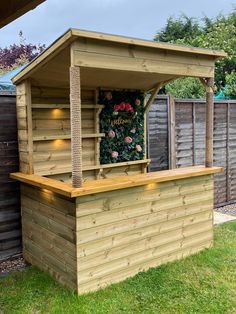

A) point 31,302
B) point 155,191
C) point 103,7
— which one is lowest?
point 31,302

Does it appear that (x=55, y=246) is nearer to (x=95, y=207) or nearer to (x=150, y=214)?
(x=95, y=207)

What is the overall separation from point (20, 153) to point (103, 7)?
19.0 m

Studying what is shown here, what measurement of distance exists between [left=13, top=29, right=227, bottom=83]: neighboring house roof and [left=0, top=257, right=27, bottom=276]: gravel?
6.35 feet

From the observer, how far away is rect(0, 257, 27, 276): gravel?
3506mm

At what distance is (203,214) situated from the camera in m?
3.86

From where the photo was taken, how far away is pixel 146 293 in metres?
2.95

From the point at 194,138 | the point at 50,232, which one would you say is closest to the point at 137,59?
the point at 50,232

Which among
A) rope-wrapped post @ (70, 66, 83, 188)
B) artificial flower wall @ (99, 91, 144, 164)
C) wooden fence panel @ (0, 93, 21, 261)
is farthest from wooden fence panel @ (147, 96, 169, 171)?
rope-wrapped post @ (70, 66, 83, 188)

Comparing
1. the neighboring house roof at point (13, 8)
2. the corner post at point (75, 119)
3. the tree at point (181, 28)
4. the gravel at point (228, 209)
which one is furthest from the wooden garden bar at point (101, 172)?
the tree at point (181, 28)

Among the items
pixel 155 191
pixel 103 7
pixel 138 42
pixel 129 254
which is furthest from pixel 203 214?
pixel 103 7

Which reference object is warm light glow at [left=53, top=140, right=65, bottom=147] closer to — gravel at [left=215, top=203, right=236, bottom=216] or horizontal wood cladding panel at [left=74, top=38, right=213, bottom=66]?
horizontal wood cladding panel at [left=74, top=38, right=213, bottom=66]

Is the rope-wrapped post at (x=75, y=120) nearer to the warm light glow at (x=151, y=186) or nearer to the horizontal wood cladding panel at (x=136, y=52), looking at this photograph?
the horizontal wood cladding panel at (x=136, y=52)

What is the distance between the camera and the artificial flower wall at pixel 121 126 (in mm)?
4324

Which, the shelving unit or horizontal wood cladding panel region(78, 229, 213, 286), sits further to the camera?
the shelving unit
